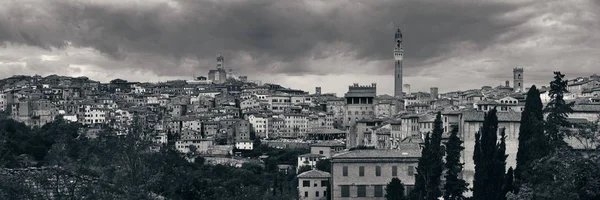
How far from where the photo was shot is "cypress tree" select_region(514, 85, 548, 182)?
27.5 meters

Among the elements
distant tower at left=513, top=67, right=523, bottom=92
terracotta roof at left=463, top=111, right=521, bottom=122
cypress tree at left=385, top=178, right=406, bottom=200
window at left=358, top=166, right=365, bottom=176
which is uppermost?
distant tower at left=513, top=67, right=523, bottom=92

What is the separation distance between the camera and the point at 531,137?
29.2 meters

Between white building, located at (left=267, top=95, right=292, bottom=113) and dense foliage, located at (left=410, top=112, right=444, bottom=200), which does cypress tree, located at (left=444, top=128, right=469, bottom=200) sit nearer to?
dense foliage, located at (left=410, top=112, right=444, bottom=200)

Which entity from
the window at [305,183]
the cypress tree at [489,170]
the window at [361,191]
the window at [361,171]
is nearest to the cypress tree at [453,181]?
the cypress tree at [489,170]

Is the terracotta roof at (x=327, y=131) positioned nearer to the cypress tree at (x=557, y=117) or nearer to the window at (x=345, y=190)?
the window at (x=345, y=190)

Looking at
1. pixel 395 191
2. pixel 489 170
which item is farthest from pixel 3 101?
pixel 489 170

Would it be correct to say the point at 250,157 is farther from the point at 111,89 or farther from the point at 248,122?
the point at 111,89

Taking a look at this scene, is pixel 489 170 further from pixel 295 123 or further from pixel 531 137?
pixel 295 123

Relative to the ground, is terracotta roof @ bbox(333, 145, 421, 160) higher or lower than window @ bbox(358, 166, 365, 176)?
higher

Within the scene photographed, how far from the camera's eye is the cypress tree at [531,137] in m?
27.5

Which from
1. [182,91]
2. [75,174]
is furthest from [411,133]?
[182,91]

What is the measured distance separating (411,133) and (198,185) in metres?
29.9

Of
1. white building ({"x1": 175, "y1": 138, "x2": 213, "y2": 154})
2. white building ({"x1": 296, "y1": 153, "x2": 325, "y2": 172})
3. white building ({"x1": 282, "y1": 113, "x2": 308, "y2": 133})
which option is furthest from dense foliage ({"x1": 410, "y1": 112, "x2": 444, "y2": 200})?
white building ({"x1": 282, "y1": 113, "x2": 308, "y2": 133})

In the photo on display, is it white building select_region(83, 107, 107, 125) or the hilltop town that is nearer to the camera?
the hilltop town
